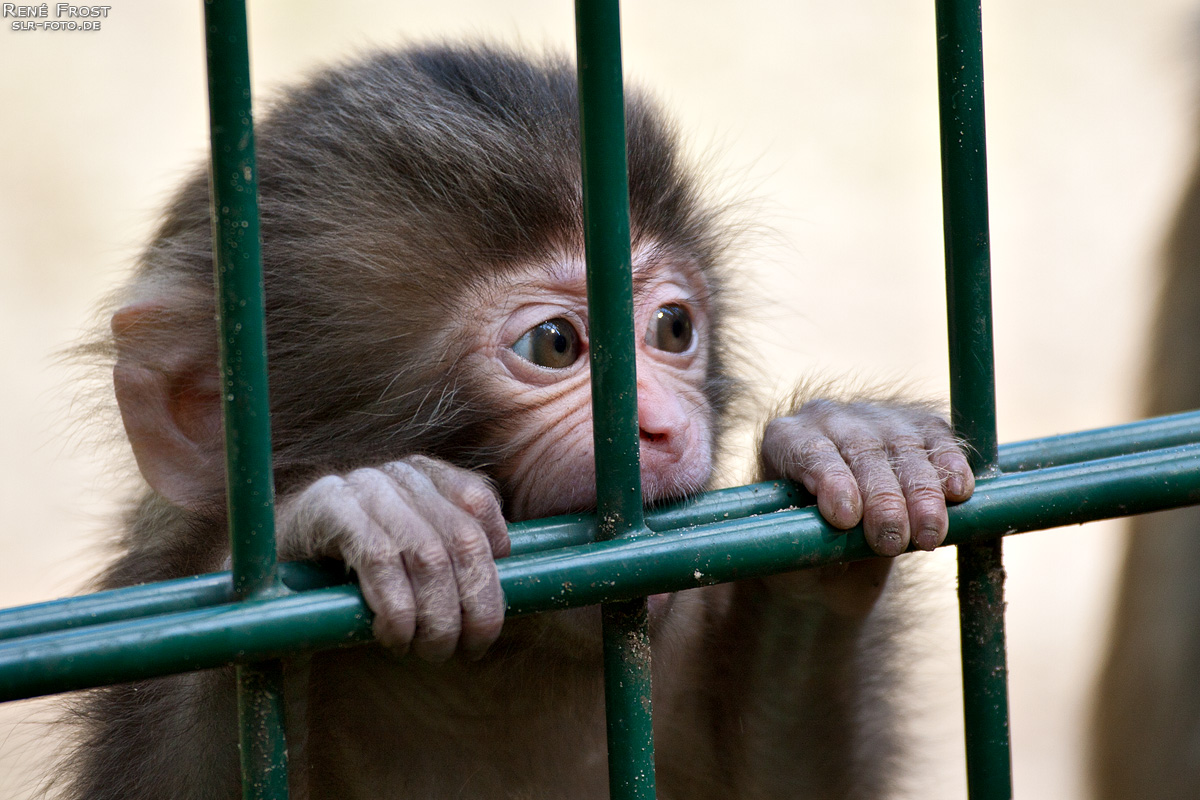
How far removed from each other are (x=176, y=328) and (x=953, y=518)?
1.69 m

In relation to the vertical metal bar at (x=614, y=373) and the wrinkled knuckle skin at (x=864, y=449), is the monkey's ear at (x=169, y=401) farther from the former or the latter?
the wrinkled knuckle skin at (x=864, y=449)

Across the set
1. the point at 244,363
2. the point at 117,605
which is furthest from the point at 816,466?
the point at 117,605

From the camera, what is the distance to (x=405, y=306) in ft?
8.31

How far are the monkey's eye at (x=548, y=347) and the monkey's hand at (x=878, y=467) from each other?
1.62 ft

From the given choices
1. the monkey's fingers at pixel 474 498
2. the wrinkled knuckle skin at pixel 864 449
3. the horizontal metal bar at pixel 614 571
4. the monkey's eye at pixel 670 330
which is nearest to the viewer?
the horizontal metal bar at pixel 614 571

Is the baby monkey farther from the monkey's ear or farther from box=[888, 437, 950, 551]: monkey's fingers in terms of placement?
box=[888, 437, 950, 551]: monkey's fingers

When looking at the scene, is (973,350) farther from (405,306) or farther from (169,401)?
(169,401)

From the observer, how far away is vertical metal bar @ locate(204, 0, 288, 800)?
145 cm

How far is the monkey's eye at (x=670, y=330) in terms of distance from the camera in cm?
278

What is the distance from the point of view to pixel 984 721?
6.06 ft

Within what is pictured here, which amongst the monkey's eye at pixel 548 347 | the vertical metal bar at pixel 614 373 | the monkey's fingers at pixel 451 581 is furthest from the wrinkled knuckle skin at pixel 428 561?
the monkey's eye at pixel 548 347

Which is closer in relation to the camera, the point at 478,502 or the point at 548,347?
the point at 478,502

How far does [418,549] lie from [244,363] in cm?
35

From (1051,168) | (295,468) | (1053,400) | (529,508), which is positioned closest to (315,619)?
(529,508)
